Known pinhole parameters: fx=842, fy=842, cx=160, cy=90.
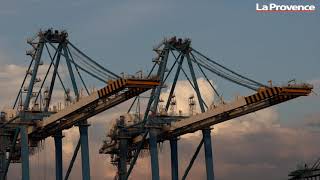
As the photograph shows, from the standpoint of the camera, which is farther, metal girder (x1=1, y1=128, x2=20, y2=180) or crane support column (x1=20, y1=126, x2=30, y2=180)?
metal girder (x1=1, y1=128, x2=20, y2=180)

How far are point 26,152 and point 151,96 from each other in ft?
53.6

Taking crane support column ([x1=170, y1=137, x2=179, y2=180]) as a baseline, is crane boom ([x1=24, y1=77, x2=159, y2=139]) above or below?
above

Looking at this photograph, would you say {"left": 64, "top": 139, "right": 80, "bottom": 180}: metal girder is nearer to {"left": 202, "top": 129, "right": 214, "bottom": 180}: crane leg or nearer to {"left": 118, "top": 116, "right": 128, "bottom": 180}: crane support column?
{"left": 118, "top": 116, "right": 128, "bottom": 180}: crane support column

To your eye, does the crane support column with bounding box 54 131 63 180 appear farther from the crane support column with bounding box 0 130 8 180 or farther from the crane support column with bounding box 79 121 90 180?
the crane support column with bounding box 79 121 90 180

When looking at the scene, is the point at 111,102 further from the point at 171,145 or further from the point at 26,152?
the point at 171,145

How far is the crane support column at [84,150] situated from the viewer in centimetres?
8400

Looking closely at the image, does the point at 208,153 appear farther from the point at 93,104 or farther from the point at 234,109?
the point at 93,104

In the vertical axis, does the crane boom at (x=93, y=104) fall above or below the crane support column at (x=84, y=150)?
above

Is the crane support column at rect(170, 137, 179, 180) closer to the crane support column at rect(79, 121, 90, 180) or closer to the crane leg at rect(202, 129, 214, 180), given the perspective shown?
the crane leg at rect(202, 129, 214, 180)

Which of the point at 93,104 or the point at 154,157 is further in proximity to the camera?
the point at 154,157

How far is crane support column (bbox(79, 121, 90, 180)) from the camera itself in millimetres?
84000

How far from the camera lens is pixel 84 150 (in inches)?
3349

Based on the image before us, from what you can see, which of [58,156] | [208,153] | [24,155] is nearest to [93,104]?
[24,155]

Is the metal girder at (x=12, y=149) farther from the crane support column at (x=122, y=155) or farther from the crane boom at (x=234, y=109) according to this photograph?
the crane boom at (x=234, y=109)
